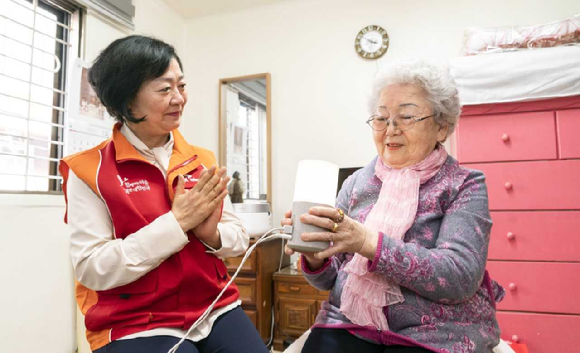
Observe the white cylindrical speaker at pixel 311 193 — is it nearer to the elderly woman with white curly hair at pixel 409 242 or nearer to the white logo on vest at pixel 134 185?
the elderly woman with white curly hair at pixel 409 242

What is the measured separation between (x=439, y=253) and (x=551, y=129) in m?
1.70

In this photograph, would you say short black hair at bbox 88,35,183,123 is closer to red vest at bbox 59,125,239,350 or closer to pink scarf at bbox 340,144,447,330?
red vest at bbox 59,125,239,350

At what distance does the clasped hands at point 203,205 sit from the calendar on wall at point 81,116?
158 cm

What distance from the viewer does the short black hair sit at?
1066mm

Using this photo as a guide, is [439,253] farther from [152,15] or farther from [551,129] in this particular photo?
[152,15]

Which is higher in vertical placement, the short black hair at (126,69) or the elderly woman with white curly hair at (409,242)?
the short black hair at (126,69)

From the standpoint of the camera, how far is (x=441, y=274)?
89cm

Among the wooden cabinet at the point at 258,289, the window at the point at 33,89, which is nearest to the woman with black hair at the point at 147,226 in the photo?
the window at the point at 33,89

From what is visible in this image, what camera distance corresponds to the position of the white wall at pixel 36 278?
195 cm

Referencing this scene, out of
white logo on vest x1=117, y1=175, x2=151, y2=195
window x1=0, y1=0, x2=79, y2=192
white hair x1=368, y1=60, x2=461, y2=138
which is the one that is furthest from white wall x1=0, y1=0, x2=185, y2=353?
white hair x1=368, y1=60, x2=461, y2=138

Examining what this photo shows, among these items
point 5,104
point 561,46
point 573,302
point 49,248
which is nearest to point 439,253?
point 573,302

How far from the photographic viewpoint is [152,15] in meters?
3.12

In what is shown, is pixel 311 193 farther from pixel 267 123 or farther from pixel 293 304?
pixel 267 123

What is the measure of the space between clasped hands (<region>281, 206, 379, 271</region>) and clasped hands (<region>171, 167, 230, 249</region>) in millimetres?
230
